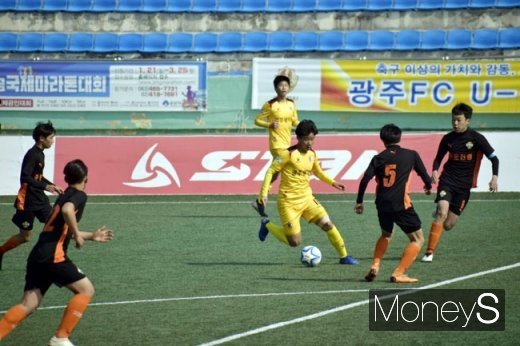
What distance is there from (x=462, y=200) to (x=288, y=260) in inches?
95.4

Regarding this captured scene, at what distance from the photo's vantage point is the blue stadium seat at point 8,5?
87.9 ft

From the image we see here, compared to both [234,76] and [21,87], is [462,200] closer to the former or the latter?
→ [234,76]

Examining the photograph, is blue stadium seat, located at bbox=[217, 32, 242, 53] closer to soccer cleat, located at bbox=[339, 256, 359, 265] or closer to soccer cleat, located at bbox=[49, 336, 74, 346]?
soccer cleat, located at bbox=[339, 256, 359, 265]

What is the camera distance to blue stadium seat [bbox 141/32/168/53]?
26.2 m

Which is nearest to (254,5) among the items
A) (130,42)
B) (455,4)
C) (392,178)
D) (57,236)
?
(130,42)

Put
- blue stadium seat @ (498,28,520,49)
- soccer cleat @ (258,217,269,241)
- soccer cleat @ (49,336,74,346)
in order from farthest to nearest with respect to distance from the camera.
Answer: blue stadium seat @ (498,28,520,49), soccer cleat @ (258,217,269,241), soccer cleat @ (49,336,74,346)

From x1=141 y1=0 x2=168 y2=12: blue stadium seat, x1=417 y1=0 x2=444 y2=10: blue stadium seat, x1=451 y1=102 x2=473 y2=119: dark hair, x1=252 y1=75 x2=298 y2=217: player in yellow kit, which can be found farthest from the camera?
x1=141 y1=0 x2=168 y2=12: blue stadium seat

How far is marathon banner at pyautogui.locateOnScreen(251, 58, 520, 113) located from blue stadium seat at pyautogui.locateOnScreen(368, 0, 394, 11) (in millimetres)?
2403

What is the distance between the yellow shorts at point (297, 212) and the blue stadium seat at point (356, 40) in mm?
12734

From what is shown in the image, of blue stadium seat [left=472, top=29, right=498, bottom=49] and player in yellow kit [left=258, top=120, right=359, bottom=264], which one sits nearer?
player in yellow kit [left=258, top=120, right=359, bottom=264]

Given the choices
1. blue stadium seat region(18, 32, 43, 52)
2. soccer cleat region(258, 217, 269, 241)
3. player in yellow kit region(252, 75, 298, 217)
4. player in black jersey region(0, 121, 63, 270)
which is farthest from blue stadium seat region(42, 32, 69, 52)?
player in black jersey region(0, 121, 63, 270)

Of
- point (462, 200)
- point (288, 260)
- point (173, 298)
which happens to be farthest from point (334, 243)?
point (173, 298)

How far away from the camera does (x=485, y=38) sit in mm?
25547

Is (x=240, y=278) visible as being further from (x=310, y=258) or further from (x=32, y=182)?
(x=32, y=182)
